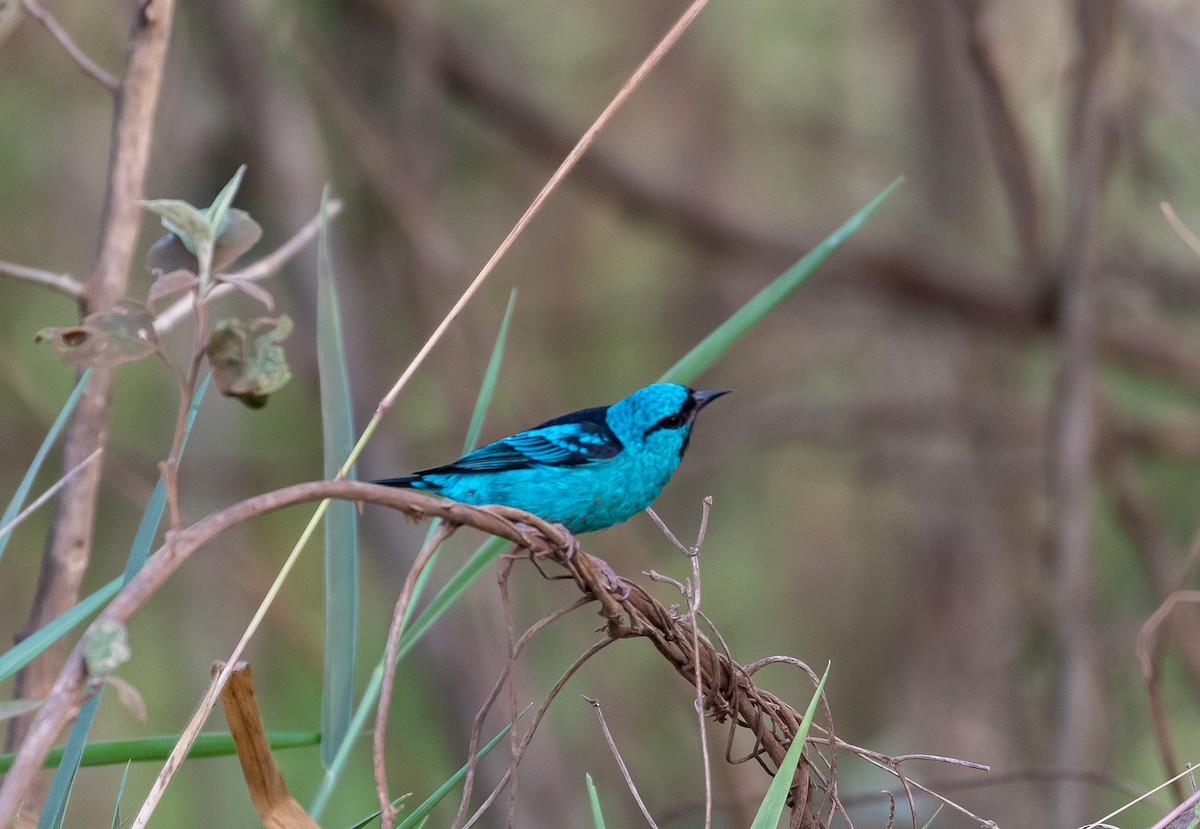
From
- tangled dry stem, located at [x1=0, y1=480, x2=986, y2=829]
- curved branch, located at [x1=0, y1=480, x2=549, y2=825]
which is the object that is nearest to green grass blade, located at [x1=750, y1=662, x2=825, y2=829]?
tangled dry stem, located at [x1=0, y1=480, x2=986, y2=829]

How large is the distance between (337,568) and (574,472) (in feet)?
3.44

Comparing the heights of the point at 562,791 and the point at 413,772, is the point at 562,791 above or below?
below

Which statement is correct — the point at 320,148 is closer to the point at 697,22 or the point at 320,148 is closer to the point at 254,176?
the point at 254,176

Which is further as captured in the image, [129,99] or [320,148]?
[320,148]

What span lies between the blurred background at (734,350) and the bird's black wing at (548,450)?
7.77ft

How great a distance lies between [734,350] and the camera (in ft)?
25.1

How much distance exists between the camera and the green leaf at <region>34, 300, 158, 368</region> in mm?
1186

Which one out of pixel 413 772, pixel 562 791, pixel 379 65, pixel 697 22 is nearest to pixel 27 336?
pixel 379 65

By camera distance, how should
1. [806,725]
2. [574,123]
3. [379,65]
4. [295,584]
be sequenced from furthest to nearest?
[295,584] → [574,123] → [379,65] → [806,725]

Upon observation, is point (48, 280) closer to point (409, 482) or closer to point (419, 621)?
point (409, 482)

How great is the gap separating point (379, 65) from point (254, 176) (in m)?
0.95

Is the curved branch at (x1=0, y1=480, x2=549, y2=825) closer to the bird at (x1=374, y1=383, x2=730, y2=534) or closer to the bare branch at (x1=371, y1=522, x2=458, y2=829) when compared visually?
the bare branch at (x1=371, y1=522, x2=458, y2=829)

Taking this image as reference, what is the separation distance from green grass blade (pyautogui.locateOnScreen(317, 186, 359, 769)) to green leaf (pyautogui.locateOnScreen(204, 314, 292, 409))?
57 centimetres

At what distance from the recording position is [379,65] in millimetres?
5992
